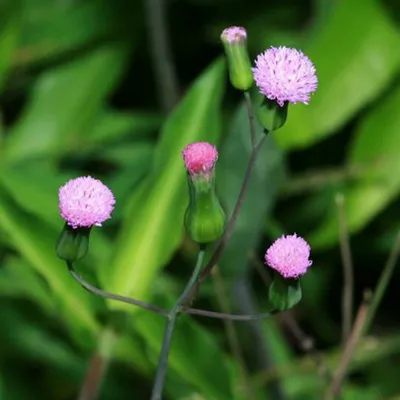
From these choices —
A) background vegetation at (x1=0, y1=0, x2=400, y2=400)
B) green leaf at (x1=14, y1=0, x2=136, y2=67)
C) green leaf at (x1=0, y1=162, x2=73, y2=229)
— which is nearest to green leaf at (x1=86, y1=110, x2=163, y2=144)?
background vegetation at (x1=0, y1=0, x2=400, y2=400)

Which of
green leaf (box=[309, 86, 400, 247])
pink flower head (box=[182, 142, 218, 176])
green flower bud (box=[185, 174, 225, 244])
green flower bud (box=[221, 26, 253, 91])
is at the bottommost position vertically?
green flower bud (box=[185, 174, 225, 244])

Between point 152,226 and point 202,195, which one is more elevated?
point 152,226

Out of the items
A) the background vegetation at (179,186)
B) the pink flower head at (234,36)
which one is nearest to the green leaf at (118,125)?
the background vegetation at (179,186)

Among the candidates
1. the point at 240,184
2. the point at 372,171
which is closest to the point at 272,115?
the point at 240,184

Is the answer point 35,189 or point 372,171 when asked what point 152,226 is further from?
point 372,171

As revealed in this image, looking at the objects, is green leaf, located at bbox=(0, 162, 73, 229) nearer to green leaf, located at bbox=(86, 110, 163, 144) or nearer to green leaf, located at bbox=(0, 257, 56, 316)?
green leaf, located at bbox=(0, 257, 56, 316)

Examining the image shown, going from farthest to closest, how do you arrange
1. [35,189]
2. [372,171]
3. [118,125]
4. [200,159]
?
[118,125] → [372,171] → [35,189] → [200,159]
